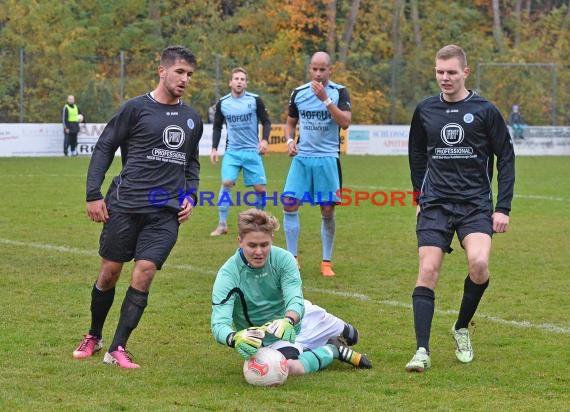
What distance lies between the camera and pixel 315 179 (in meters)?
11.1

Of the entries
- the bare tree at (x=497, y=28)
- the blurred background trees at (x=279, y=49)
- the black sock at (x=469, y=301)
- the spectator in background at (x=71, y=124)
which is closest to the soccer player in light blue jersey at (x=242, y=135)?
the black sock at (x=469, y=301)

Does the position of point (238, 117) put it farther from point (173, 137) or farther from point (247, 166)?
point (173, 137)

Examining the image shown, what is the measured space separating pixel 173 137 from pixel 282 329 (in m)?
1.51

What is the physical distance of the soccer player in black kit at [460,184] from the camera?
22.4 feet

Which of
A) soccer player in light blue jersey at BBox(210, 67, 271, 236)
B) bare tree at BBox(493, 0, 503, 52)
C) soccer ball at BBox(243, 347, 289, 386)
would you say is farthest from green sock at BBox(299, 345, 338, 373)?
bare tree at BBox(493, 0, 503, 52)

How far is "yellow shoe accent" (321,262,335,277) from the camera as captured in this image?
1084 centimetres

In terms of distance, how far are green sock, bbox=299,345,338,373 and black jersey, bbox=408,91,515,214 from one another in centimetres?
114

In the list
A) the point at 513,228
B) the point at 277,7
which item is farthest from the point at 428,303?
the point at 277,7

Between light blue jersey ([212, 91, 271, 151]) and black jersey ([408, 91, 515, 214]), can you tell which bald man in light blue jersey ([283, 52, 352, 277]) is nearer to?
light blue jersey ([212, 91, 271, 151])

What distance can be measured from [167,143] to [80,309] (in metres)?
2.35

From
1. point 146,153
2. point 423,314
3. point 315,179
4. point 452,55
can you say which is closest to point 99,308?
point 146,153

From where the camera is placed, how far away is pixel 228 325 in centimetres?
633

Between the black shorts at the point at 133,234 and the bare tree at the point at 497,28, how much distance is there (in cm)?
4798

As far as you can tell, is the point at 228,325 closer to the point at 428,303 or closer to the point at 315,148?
the point at 428,303
